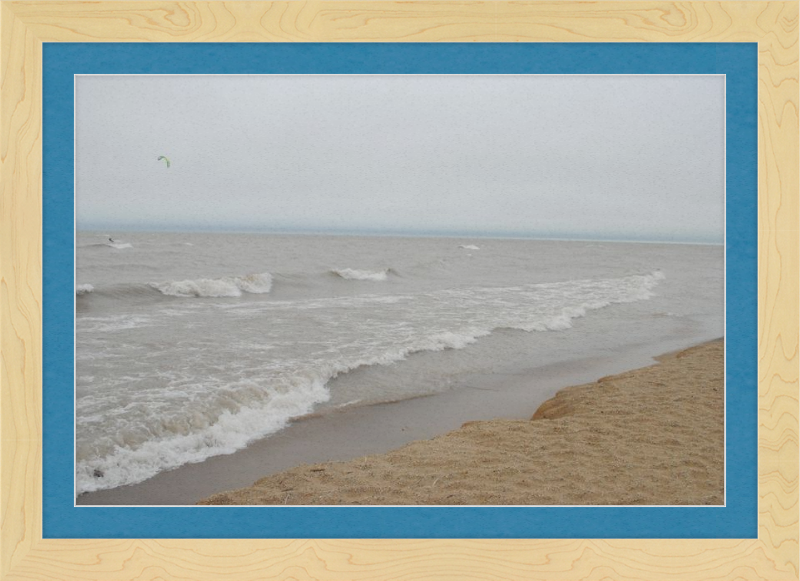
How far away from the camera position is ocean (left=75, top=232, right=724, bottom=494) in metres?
2.40

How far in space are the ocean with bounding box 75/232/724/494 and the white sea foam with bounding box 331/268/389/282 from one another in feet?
0.04

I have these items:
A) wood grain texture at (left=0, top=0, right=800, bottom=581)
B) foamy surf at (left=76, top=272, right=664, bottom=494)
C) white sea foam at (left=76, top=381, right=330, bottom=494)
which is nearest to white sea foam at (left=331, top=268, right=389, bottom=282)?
foamy surf at (left=76, top=272, right=664, bottom=494)

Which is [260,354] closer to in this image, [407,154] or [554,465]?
[407,154]

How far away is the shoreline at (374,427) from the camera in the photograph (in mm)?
2213

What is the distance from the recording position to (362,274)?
3428 millimetres
